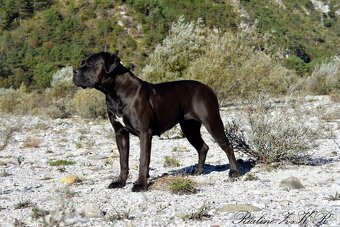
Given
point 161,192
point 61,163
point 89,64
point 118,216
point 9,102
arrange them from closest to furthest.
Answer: point 118,216, point 161,192, point 89,64, point 61,163, point 9,102

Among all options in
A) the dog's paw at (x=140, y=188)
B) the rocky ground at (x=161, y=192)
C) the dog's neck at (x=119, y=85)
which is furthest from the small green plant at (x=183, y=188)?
the dog's neck at (x=119, y=85)

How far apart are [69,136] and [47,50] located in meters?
38.7

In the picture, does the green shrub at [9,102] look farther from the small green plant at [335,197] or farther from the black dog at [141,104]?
the small green plant at [335,197]

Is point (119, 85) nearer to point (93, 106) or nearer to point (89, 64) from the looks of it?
point (89, 64)

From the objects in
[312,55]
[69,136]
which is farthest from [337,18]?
[69,136]

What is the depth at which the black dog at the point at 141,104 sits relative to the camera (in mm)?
7727

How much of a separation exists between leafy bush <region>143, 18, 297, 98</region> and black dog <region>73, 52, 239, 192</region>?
43.4ft

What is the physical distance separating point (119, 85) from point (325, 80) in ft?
73.0

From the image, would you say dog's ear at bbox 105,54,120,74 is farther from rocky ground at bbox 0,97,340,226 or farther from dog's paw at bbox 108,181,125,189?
rocky ground at bbox 0,97,340,226

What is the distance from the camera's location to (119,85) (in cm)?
781

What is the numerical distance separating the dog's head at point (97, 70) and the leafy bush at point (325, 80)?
69.2ft

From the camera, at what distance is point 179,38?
2441cm

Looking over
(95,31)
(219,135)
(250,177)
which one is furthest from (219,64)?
Answer: (95,31)

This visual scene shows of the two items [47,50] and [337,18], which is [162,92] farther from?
[337,18]
